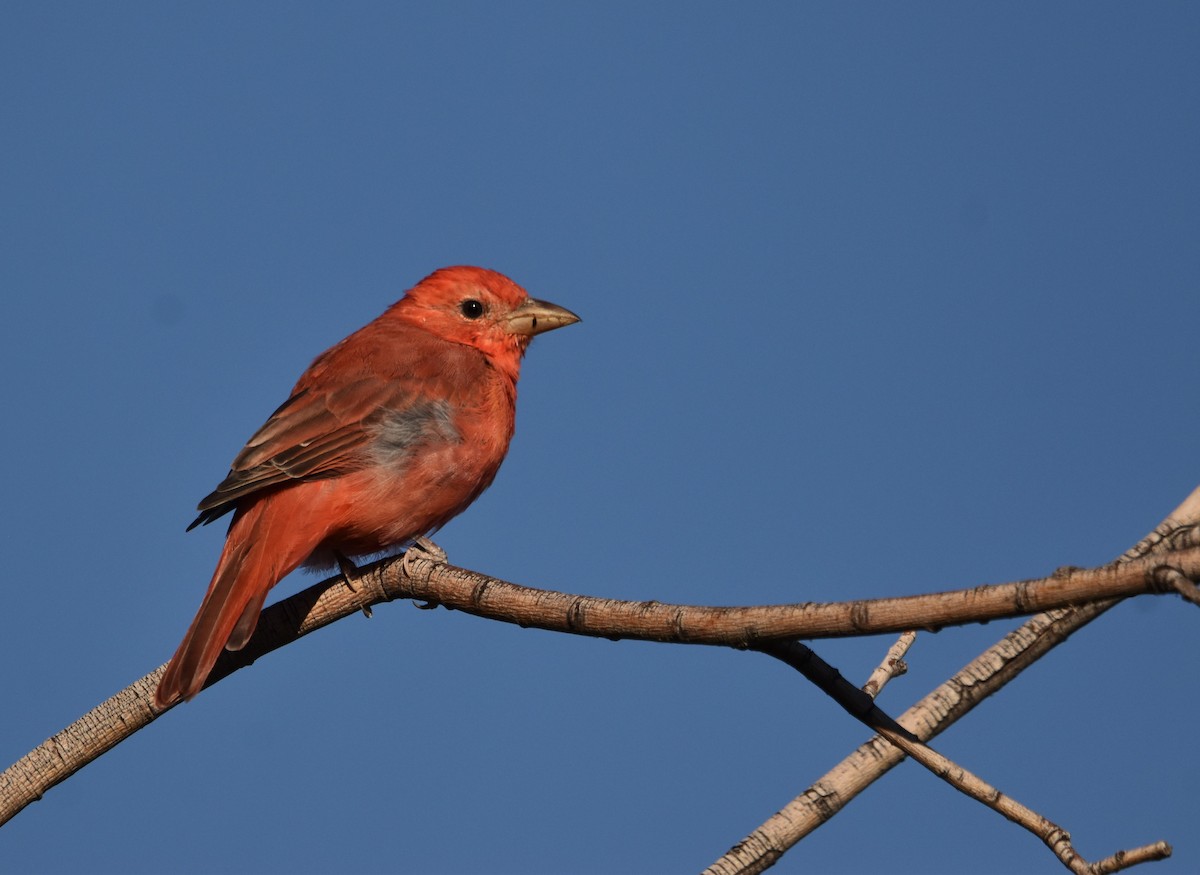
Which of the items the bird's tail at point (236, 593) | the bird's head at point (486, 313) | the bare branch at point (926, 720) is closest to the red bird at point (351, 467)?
the bird's tail at point (236, 593)

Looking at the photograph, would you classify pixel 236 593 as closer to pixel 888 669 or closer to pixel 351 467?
pixel 351 467

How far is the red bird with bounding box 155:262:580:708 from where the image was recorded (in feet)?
17.4

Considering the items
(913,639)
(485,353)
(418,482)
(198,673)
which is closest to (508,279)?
(485,353)

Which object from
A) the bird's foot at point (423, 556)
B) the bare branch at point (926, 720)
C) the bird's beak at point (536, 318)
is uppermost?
the bird's beak at point (536, 318)

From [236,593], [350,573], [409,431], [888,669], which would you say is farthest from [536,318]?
[888,669]

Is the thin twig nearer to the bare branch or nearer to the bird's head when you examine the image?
the bare branch

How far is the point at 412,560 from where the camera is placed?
4988mm

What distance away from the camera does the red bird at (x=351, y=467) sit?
5309mm

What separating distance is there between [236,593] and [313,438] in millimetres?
938

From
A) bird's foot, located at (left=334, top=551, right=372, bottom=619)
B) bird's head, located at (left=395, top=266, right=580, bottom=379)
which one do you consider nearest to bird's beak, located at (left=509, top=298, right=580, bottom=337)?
bird's head, located at (left=395, top=266, right=580, bottom=379)

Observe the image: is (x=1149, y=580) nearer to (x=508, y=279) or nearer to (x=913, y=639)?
(x=913, y=639)

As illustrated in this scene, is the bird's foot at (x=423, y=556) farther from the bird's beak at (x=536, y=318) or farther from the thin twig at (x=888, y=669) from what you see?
the bird's beak at (x=536, y=318)

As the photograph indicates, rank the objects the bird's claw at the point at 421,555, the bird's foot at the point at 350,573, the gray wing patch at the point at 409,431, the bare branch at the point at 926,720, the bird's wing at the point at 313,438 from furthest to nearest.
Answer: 1. the gray wing patch at the point at 409,431
2. the bird's wing at the point at 313,438
3. the bird's foot at the point at 350,573
4. the bird's claw at the point at 421,555
5. the bare branch at the point at 926,720

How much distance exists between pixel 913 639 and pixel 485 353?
3706mm
